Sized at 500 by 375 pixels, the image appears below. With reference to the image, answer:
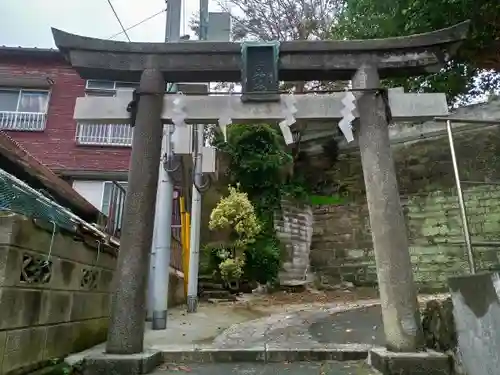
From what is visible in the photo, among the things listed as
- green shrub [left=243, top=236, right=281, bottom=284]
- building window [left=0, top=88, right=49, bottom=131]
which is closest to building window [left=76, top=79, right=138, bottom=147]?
building window [left=0, top=88, right=49, bottom=131]

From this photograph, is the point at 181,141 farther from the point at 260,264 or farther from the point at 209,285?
the point at 260,264

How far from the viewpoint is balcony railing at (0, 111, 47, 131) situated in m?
12.6

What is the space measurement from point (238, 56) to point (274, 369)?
3.64 meters

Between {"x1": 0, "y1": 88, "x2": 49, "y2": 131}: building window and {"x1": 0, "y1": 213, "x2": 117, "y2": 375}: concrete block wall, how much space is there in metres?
10.2

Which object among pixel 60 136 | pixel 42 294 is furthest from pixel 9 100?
pixel 42 294

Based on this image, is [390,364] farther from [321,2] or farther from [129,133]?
[321,2]

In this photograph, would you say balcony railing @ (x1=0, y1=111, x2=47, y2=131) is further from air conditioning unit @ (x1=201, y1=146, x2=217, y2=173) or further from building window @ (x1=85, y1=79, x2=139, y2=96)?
air conditioning unit @ (x1=201, y1=146, x2=217, y2=173)

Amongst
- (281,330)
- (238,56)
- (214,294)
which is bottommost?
(281,330)

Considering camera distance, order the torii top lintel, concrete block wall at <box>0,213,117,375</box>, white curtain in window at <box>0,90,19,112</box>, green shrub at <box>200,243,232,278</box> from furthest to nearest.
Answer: white curtain in window at <box>0,90,19,112</box> → green shrub at <box>200,243,232,278</box> → the torii top lintel → concrete block wall at <box>0,213,117,375</box>

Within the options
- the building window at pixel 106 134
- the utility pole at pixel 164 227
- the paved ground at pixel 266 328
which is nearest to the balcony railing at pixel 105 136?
the building window at pixel 106 134

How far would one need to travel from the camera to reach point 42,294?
132 inches

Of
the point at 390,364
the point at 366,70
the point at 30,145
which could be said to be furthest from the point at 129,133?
the point at 390,364

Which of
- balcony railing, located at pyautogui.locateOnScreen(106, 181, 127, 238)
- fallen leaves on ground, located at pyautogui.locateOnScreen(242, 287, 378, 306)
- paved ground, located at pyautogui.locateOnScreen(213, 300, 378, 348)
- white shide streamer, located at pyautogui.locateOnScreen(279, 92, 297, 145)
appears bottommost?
paved ground, located at pyautogui.locateOnScreen(213, 300, 378, 348)

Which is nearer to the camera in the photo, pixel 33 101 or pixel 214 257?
pixel 214 257
